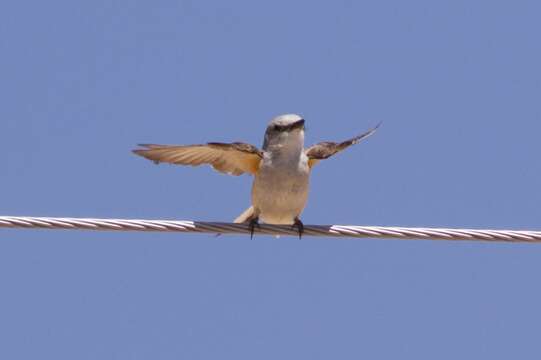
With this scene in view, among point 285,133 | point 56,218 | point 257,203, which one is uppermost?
point 285,133

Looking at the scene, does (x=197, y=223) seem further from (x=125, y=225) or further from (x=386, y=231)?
(x=386, y=231)

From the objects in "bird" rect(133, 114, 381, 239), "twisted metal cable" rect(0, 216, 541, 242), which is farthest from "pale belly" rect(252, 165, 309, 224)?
"twisted metal cable" rect(0, 216, 541, 242)

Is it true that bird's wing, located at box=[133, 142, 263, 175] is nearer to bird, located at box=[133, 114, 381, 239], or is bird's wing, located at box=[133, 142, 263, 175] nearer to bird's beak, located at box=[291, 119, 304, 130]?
bird, located at box=[133, 114, 381, 239]

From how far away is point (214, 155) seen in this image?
10578 mm

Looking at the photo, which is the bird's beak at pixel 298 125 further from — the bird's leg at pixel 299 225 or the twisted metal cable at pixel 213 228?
the twisted metal cable at pixel 213 228

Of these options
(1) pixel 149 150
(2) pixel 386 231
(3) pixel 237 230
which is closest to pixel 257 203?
(1) pixel 149 150

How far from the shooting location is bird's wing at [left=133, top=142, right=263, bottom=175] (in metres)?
10.0

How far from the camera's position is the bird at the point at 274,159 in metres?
9.97

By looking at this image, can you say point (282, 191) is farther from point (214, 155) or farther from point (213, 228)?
point (213, 228)

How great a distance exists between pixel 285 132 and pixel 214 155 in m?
0.80

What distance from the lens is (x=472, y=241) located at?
25.3 ft

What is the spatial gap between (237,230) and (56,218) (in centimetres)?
148

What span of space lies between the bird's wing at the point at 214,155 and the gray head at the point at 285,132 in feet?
0.60

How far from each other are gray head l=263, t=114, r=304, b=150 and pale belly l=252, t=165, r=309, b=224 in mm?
259
